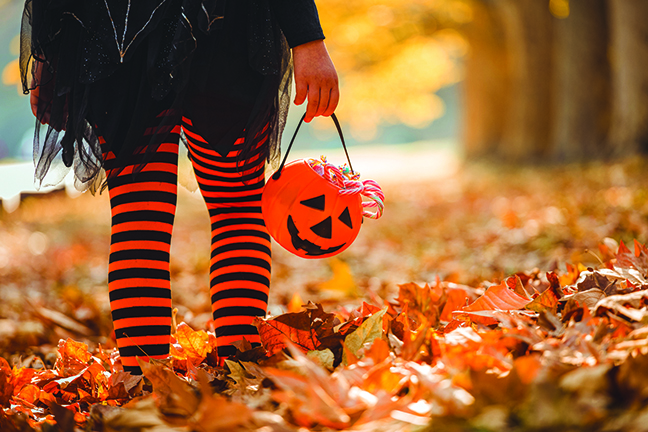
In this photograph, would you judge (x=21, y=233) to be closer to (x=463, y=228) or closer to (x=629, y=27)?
(x=463, y=228)

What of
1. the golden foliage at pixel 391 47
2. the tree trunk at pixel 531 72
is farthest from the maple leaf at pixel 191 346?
the golden foliage at pixel 391 47

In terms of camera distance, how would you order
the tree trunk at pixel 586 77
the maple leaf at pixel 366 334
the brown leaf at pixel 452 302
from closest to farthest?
the maple leaf at pixel 366 334
the brown leaf at pixel 452 302
the tree trunk at pixel 586 77

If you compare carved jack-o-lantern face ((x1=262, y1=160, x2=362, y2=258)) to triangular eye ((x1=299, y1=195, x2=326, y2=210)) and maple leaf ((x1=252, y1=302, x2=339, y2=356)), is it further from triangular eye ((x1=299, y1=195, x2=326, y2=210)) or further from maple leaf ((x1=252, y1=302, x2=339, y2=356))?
maple leaf ((x1=252, y1=302, x2=339, y2=356))

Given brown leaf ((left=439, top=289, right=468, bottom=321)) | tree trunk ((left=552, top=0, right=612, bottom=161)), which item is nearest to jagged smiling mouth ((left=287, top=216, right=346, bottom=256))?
brown leaf ((left=439, top=289, right=468, bottom=321))

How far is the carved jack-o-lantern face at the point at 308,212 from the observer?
51.4 inches

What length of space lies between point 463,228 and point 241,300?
3.37m

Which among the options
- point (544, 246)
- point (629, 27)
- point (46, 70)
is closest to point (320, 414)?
point (46, 70)

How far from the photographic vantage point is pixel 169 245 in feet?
4.43

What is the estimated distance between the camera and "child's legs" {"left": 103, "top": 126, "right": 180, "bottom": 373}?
125 centimetres

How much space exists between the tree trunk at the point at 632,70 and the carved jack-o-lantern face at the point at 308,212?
6047 mm

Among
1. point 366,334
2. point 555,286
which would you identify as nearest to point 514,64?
point 555,286

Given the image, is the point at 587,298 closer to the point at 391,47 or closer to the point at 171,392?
the point at 171,392

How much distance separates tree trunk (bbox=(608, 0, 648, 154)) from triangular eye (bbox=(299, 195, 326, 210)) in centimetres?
608

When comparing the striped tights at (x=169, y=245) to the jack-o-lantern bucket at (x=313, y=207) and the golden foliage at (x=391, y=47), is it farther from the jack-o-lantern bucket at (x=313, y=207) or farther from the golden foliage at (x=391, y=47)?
the golden foliage at (x=391, y=47)
